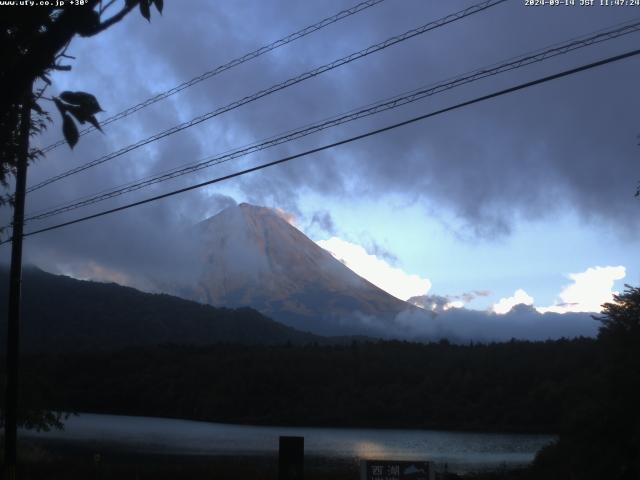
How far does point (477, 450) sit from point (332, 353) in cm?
6313

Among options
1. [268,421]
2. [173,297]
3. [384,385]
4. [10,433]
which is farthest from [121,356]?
[10,433]

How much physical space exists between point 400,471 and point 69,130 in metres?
6.94

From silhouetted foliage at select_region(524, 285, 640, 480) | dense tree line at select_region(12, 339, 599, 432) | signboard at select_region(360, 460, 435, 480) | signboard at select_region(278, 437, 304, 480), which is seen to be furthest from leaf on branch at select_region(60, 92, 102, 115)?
dense tree line at select_region(12, 339, 599, 432)

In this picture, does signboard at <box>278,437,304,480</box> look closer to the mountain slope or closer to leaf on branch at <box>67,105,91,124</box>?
leaf on branch at <box>67,105,91,124</box>

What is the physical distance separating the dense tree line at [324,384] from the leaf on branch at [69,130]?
87.5 meters

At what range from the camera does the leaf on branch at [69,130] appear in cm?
567

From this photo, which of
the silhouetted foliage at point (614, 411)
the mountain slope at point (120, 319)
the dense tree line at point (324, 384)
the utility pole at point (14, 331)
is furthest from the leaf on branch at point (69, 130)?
the mountain slope at point (120, 319)

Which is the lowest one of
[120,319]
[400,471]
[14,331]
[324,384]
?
[324,384]

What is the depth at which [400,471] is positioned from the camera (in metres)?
10.5

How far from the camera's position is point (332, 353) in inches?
4845

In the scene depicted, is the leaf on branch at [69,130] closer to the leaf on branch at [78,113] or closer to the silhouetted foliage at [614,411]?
the leaf on branch at [78,113]

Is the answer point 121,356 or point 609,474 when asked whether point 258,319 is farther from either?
point 609,474

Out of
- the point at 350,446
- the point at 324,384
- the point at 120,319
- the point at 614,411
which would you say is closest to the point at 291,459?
the point at 614,411

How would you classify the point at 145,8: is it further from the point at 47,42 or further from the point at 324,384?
the point at 324,384
